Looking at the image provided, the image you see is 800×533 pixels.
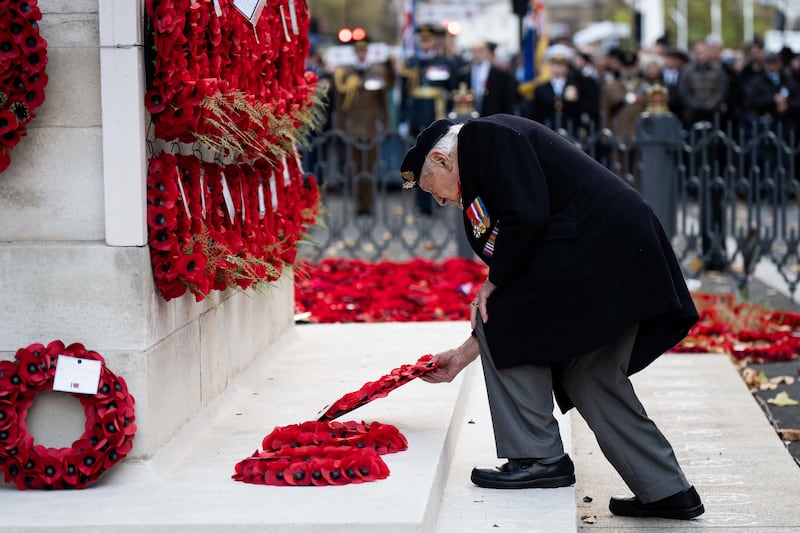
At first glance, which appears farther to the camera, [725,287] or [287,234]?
[725,287]

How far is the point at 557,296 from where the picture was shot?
193 inches

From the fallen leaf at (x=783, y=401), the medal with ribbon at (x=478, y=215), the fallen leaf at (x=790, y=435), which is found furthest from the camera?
the fallen leaf at (x=783, y=401)

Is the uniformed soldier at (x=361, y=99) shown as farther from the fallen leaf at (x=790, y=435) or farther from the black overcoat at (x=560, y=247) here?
the black overcoat at (x=560, y=247)

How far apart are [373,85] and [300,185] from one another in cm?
1184

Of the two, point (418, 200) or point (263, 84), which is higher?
point (263, 84)

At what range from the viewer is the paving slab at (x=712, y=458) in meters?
5.29

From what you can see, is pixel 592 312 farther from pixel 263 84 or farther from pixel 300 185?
pixel 300 185

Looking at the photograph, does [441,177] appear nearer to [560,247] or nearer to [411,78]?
[560,247]

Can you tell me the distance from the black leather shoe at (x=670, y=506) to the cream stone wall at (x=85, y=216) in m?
1.84

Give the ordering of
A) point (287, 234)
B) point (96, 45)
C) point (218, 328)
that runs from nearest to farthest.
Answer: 1. point (96, 45)
2. point (218, 328)
3. point (287, 234)

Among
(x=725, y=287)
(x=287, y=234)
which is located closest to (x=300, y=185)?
(x=287, y=234)

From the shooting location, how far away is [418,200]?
56.7 feet

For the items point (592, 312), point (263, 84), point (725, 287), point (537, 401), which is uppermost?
point (263, 84)

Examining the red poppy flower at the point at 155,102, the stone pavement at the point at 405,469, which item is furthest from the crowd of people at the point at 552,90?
the red poppy flower at the point at 155,102
